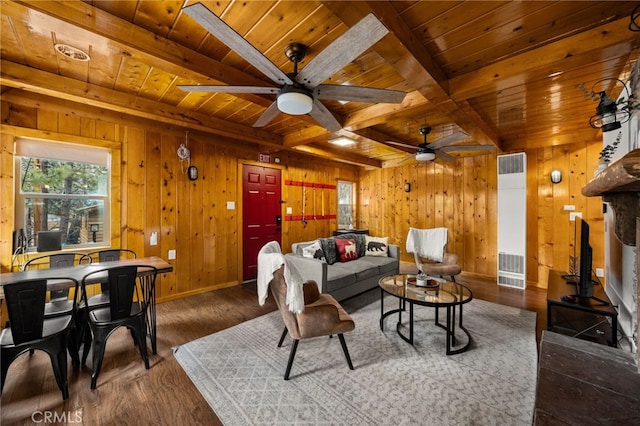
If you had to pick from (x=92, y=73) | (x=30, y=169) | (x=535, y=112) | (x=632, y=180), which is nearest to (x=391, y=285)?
(x=632, y=180)

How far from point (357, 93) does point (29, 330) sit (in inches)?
108

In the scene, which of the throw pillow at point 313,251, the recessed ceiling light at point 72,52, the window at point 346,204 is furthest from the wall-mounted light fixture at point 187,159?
the window at point 346,204

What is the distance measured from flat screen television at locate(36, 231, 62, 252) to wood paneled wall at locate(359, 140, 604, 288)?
5.87 metres

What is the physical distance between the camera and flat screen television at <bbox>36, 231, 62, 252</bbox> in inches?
109

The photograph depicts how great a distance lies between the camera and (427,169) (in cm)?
571

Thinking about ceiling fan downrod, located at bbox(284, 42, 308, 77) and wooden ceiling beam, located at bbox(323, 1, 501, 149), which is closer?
wooden ceiling beam, located at bbox(323, 1, 501, 149)

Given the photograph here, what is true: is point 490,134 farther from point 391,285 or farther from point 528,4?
point 391,285

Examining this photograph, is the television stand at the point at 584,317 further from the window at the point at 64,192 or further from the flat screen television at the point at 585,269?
the window at the point at 64,192

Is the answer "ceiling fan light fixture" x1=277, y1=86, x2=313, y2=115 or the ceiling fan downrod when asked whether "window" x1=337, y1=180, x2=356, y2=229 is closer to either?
the ceiling fan downrod

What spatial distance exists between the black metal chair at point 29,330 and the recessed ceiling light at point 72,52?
1832 millimetres

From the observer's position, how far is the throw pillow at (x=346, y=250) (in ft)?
13.2

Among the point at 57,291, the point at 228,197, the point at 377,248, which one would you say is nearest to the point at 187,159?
the point at 228,197

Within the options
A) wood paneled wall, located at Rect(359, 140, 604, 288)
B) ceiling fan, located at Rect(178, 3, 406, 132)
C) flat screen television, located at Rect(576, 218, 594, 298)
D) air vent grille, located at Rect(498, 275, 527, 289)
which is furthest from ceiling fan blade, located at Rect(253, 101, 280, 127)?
air vent grille, located at Rect(498, 275, 527, 289)

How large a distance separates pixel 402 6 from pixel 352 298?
3326 mm
